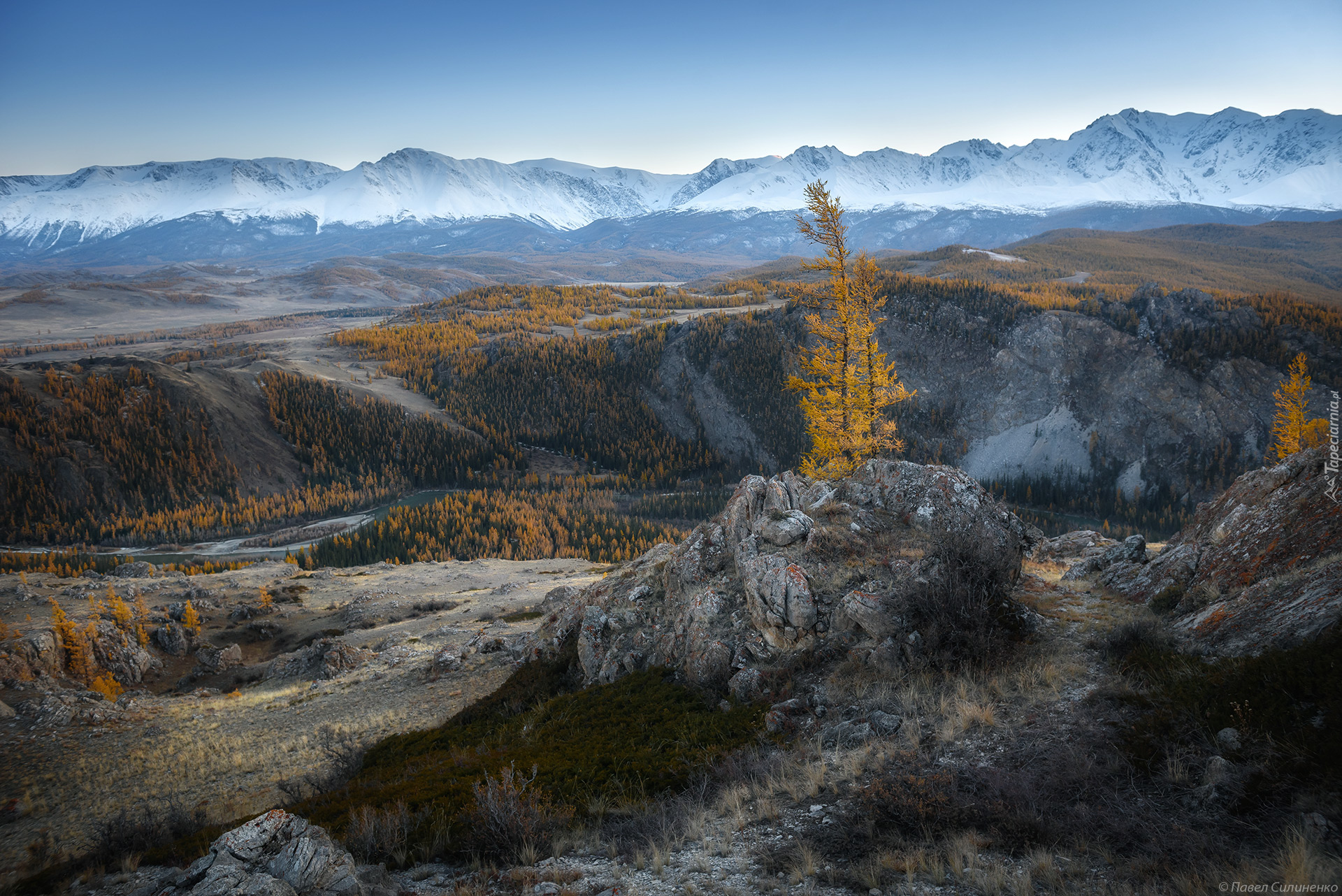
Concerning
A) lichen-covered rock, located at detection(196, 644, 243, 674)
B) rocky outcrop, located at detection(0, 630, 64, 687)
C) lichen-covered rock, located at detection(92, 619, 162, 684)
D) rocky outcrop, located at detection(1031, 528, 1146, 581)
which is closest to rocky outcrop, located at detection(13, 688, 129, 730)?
rocky outcrop, located at detection(0, 630, 64, 687)

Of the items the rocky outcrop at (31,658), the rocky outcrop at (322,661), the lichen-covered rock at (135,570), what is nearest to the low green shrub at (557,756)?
the rocky outcrop at (322,661)

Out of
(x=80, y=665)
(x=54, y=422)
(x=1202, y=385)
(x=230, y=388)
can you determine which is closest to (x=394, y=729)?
(x=80, y=665)

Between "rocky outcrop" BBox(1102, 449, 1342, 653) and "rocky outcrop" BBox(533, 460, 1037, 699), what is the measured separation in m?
3.20

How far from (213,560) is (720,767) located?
81.5 meters

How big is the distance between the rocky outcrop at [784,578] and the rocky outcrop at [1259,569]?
10.5 feet

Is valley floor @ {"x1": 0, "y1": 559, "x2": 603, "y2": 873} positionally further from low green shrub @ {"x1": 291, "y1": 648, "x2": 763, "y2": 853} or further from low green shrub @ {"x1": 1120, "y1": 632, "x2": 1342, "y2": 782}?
low green shrub @ {"x1": 1120, "y1": 632, "x2": 1342, "y2": 782}

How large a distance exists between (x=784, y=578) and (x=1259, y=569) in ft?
30.5

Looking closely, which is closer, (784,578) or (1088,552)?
(784,578)

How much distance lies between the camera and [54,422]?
8650 centimetres

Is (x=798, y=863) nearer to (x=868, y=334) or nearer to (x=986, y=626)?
(x=986, y=626)

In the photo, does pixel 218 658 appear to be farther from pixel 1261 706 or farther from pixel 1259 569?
pixel 1259 569

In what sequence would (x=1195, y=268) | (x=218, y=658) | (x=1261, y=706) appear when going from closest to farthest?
(x=1261, y=706) < (x=218, y=658) < (x=1195, y=268)

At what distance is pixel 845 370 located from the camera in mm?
30359

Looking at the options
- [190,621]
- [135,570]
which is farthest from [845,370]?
[135,570]
